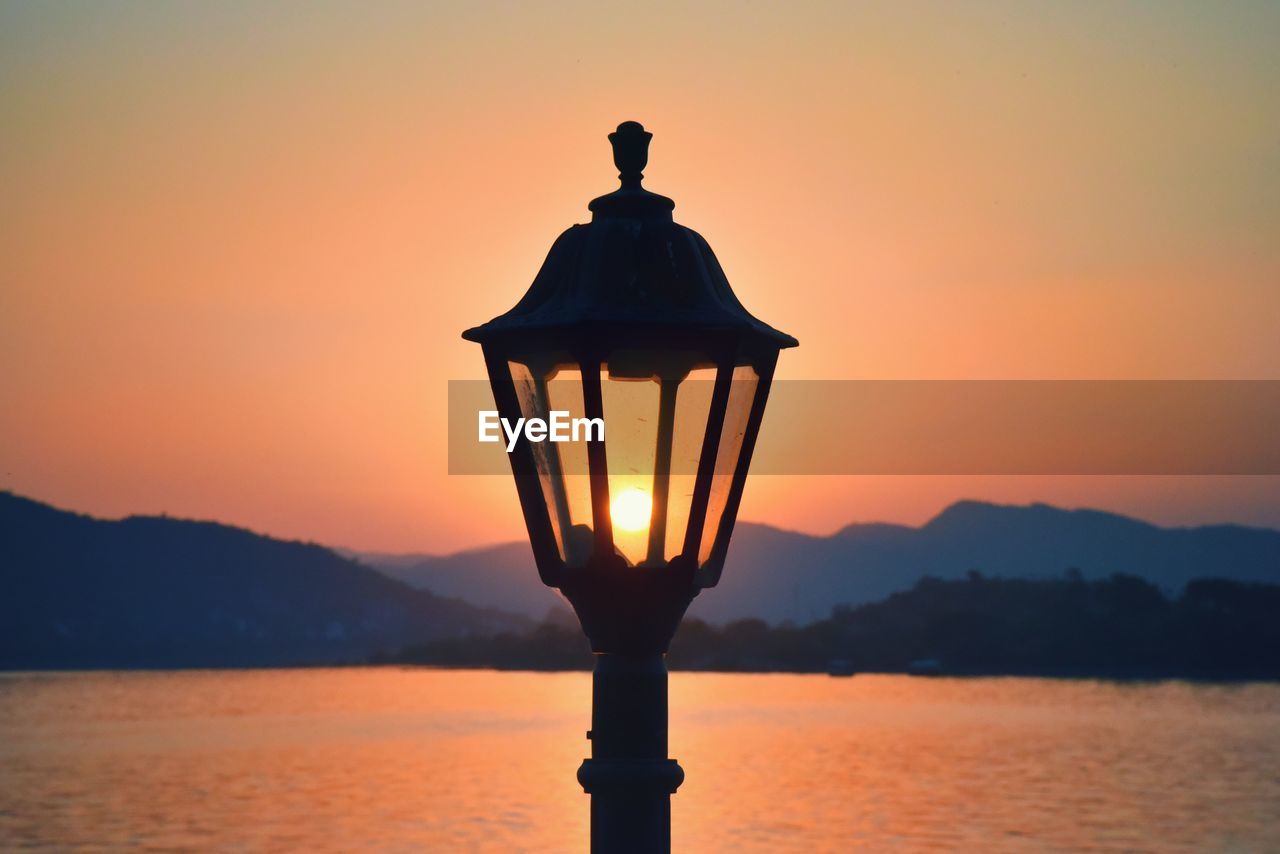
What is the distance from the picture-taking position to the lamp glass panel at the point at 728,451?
563 cm

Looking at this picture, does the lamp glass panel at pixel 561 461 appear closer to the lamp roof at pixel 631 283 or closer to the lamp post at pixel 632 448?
the lamp post at pixel 632 448

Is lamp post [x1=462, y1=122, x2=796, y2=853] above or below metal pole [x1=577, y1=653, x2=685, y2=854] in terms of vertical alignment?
above

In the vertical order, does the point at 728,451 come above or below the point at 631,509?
above

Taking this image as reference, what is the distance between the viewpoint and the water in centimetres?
7300

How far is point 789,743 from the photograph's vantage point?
397 feet

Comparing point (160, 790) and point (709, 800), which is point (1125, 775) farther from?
point (160, 790)

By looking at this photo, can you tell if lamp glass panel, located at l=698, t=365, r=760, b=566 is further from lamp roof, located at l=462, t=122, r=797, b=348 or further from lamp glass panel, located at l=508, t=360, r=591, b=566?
lamp glass panel, located at l=508, t=360, r=591, b=566

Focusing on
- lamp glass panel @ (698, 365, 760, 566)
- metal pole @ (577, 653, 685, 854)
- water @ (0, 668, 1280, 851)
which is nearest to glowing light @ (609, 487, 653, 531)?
lamp glass panel @ (698, 365, 760, 566)

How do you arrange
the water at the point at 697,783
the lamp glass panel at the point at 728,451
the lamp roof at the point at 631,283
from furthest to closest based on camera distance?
1. the water at the point at 697,783
2. the lamp glass panel at the point at 728,451
3. the lamp roof at the point at 631,283

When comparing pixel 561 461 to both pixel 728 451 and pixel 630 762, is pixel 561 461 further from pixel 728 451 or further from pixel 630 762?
pixel 630 762

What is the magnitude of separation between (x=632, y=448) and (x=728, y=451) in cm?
35

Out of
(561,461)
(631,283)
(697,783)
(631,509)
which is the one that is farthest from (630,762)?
(697,783)

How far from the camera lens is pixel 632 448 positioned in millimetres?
5523

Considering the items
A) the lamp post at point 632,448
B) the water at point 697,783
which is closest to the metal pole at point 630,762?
the lamp post at point 632,448
